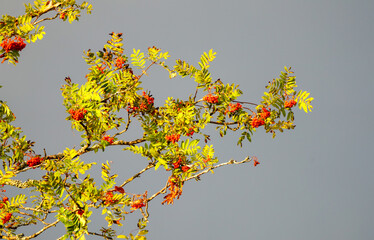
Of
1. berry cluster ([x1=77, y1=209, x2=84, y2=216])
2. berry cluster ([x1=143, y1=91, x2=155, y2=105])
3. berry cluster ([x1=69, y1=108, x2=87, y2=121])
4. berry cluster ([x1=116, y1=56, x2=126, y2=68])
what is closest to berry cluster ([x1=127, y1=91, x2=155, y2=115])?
berry cluster ([x1=143, y1=91, x2=155, y2=105])

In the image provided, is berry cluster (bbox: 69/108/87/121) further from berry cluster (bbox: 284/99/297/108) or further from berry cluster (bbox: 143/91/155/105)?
berry cluster (bbox: 284/99/297/108)

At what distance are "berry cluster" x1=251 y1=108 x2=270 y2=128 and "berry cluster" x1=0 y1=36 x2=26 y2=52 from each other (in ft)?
8.85

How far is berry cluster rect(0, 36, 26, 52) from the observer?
5.35m

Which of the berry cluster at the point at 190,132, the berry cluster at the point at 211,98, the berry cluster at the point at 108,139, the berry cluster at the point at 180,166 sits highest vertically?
the berry cluster at the point at 211,98

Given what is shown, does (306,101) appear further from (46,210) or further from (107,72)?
(46,210)

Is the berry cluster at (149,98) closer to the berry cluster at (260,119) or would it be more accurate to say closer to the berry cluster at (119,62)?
the berry cluster at (119,62)

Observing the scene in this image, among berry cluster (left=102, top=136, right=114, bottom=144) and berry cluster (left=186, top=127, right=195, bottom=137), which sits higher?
berry cluster (left=186, top=127, right=195, bottom=137)

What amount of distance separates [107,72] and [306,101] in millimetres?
2279

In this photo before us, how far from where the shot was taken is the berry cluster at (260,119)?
218 inches

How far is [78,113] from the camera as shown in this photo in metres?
4.89

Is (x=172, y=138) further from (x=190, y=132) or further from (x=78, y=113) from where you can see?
(x=78, y=113)

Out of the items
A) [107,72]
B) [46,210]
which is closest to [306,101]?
[107,72]

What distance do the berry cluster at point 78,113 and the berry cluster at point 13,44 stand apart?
1085mm

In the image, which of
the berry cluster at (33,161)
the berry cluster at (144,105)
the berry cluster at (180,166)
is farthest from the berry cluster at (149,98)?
the berry cluster at (33,161)
